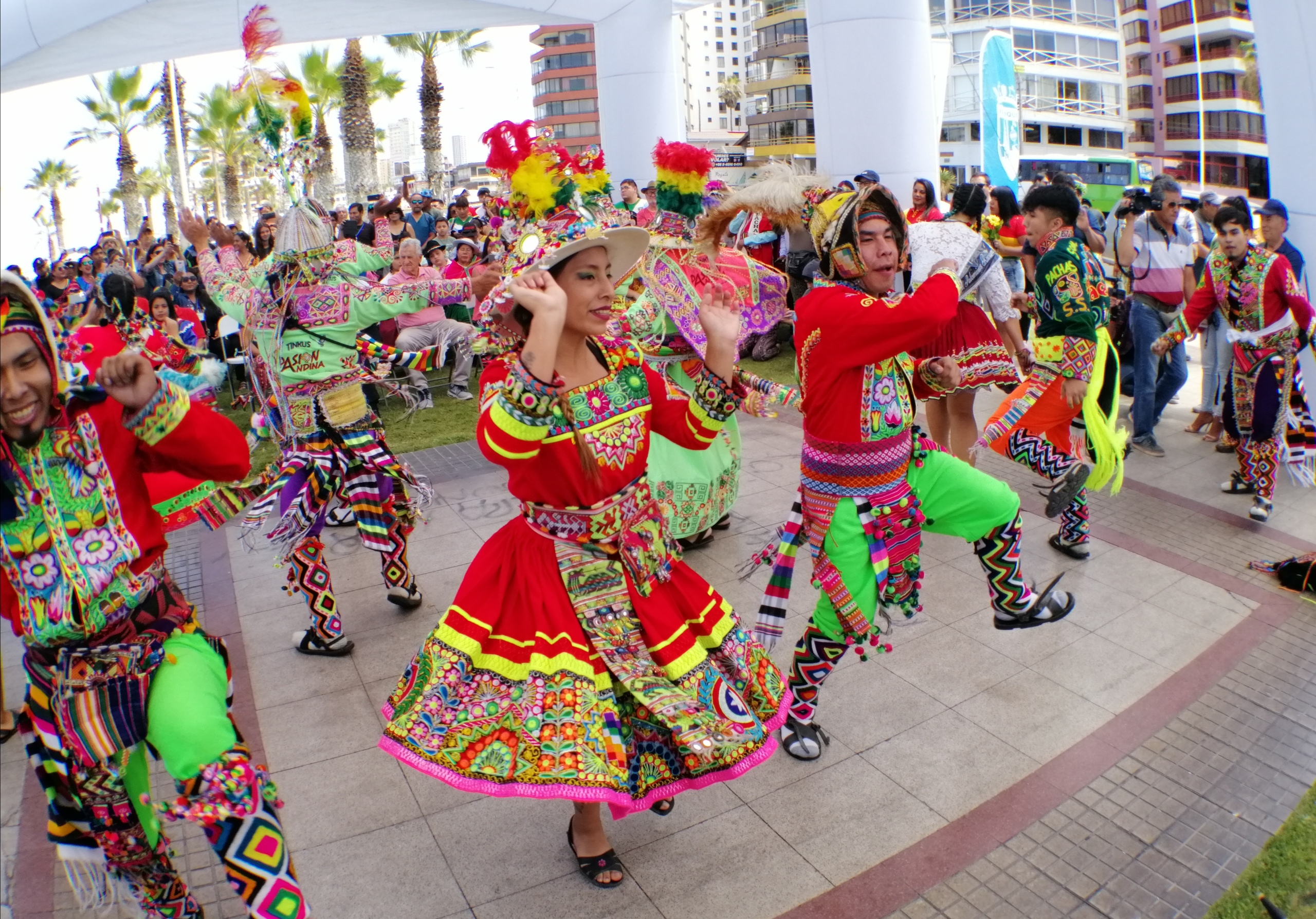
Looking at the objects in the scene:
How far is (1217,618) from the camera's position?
4.92 metres

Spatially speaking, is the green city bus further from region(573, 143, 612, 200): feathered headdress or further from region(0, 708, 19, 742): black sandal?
region(0, 708, 19, 742): black sandal

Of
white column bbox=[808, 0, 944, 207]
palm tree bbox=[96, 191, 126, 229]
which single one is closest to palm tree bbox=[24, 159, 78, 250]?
palm tree bbox=[96, 191, 126, 229]

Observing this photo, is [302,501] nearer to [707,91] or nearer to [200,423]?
[200,423]

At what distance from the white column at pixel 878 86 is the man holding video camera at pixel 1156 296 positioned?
2.27 meters

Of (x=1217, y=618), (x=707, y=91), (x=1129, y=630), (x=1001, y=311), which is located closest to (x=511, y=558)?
(x=1129, y=630)

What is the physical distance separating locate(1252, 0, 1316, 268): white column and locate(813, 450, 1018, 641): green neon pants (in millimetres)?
3561

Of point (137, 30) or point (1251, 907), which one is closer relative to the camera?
point (1251, 907)

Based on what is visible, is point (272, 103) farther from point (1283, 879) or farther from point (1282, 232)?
point (1282, 232)

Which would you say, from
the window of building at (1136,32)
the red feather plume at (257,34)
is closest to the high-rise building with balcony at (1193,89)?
the window of building at (1136,32)

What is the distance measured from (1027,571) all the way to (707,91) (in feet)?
464

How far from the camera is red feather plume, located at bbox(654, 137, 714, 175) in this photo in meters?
5.08

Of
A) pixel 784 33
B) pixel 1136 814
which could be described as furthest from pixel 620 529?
pixel 784 33

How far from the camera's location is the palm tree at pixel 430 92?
3158 centimetres

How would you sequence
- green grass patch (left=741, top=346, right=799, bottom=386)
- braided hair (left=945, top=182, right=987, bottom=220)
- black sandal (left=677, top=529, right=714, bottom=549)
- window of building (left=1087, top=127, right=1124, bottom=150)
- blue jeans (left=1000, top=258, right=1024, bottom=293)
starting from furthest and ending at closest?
window of building (left=1087, top=127, right=1124, bottom=150) → green grass patch (left=741, top=346, right=799, bottom=386) → blue jeans (left=1000, top=258, right=1024, bottom=293) → braided hair (left=945, top=182, right=987, bottom=220) → black sandal (left=677, top=529, right=714, bottom=549)
